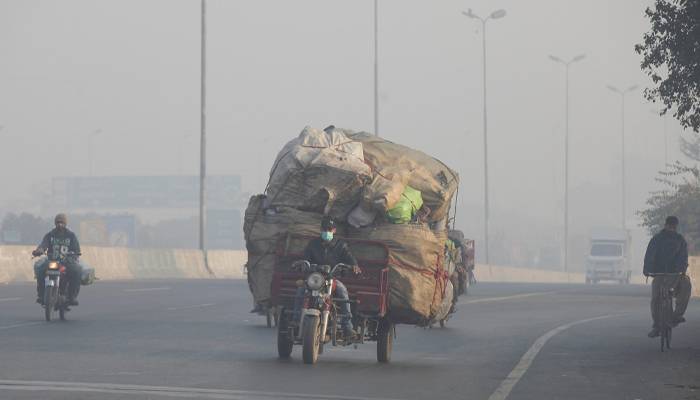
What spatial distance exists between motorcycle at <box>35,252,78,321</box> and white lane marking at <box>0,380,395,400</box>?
10.2 metres

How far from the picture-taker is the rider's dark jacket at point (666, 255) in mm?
20906

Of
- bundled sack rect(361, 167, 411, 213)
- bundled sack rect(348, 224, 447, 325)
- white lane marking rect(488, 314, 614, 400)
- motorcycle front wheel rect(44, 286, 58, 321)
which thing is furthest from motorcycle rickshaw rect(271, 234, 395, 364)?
motorcycle front wheel rect(44, 286, 58, 321)

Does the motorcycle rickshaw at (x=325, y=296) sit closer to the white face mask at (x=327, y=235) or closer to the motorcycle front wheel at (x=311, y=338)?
the motorcycle front wheel at (x=311, y=338)

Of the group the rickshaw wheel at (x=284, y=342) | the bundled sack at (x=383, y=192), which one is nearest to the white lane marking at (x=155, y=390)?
the rickshaw wheel at (x=284, y=342)

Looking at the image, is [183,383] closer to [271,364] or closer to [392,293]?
[271,364]

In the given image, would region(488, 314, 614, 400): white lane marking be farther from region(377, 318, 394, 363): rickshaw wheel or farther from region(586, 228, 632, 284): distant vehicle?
region(586, 228, 632, 284): distant vehicle

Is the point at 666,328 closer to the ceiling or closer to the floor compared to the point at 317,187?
closer to the floor

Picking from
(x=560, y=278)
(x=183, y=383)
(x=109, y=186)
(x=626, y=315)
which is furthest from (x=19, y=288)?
(x=109, y=186)

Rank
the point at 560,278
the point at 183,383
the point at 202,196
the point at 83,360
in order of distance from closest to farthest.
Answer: the point at 183,383 → the point at 83,360 → the point at 202,196 → the point at 560,278

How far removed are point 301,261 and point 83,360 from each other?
2.54 meters

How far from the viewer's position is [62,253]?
80.2 ft

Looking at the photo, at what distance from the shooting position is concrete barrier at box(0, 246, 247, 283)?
1727 inches

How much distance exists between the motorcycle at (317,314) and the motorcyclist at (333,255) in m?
0.07

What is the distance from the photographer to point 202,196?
60.8 meters
